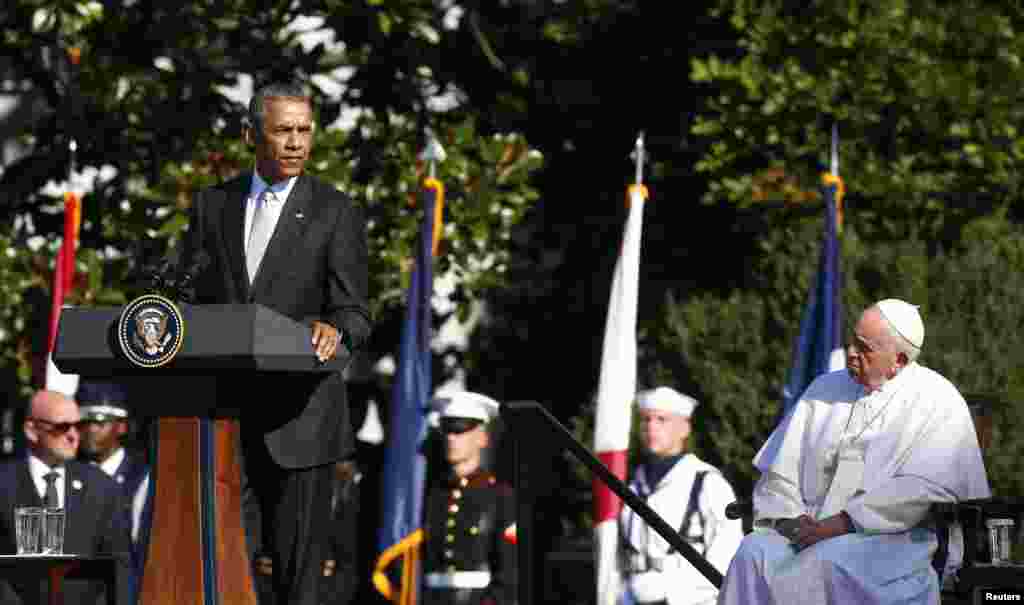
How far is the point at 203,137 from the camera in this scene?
1186cm

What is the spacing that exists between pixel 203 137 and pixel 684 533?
3.95 meters

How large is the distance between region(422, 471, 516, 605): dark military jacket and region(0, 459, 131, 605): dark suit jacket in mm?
1419

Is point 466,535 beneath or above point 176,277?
beneath

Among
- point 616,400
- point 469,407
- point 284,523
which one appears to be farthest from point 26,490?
point 284,523

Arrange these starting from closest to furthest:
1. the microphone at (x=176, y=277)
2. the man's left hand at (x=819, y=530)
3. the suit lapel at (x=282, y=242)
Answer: the microphone at (x=176, y=277)
the suit lapel at (x=282, y=242)
the man's left hand at (x=819, y=530)

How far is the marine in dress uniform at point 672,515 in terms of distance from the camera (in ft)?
30.9

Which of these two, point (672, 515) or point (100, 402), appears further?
point (100, 402)

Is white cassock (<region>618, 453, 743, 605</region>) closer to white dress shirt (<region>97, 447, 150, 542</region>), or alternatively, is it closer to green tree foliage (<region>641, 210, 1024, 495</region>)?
green tree foliage (<region>641, 210, 1024, 495</region>)

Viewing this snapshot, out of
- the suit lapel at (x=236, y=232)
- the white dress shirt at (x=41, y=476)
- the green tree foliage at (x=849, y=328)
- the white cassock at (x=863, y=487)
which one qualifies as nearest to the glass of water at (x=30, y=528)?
the suit lapel at (x=236, y=232)

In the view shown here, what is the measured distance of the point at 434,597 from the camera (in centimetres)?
936

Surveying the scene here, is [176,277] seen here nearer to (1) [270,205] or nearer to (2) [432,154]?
(1) [270,205]

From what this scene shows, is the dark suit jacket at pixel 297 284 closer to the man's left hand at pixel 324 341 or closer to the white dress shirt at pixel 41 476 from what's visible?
the man's left hand at pixel 324 341

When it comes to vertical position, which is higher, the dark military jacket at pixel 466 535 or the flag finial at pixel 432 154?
the flag finial at pixel 432 154

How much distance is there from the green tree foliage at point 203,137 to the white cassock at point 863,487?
454 centimetres
